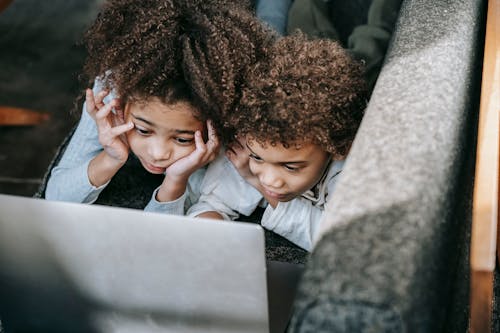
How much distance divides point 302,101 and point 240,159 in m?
0.20

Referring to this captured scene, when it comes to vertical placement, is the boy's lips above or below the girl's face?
below

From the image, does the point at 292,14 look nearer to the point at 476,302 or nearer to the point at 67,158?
the point at 67,158

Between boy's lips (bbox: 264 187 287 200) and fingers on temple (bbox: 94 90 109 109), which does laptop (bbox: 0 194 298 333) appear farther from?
fingers on temple (bbox: 94 90 109 109)

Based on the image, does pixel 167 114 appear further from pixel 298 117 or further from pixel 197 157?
pixel 298 117

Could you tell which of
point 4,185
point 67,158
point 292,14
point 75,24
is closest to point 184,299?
point 67,158

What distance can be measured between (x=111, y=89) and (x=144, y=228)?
16.9 inches

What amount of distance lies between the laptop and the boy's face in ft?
0.50

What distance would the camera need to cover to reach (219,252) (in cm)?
73

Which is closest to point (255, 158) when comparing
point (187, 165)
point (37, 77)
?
point (187, 165)

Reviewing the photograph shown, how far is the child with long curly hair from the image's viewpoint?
1019 mm

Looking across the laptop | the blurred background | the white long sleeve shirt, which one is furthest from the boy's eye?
the blurred background

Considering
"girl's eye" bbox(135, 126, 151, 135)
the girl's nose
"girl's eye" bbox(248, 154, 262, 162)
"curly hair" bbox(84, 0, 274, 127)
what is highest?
"curly hair" bbox(84, 0, 274, 127)

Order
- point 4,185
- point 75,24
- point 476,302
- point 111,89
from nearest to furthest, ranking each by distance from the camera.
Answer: point 476,302
point 111,89
point 4,185
point 75,24

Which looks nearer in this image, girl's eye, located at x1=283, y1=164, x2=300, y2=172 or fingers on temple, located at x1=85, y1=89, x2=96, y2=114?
girl's eye, located at x1=283, y1=164, x2=300, y2=172
